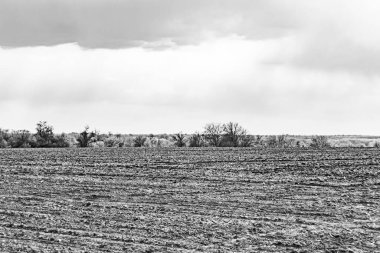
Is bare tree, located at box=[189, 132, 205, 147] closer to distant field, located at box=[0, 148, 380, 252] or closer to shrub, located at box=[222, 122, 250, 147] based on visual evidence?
shrub, located at box=[222, 122, 250, 147]

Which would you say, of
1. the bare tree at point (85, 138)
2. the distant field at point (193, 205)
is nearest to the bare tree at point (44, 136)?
the bare tree at point (85, 138)

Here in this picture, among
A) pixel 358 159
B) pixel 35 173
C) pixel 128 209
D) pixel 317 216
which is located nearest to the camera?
pixel 317 216

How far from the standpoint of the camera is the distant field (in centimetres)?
1207

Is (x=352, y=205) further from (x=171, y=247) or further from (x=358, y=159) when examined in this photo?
(x=358, y=159)

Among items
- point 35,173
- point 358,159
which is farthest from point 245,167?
point 35,173

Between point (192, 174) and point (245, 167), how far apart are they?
2559mm

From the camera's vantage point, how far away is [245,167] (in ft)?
78.1

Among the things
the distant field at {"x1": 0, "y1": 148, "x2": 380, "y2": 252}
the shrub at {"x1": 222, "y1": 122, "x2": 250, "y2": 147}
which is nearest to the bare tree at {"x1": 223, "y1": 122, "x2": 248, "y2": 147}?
the shrub at {"x1": 222, "y1": 122, "x2": 250, "y2": 147}

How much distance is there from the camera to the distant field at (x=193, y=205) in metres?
12.1

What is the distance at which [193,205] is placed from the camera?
15922 mm

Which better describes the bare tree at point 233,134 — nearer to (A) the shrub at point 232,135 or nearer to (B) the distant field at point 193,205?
(A) the shrub at point 232,135

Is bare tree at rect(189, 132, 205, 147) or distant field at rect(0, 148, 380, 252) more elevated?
bare tree at rect(189, 132, 205, 147)

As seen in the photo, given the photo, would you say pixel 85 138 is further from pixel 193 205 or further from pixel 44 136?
pixel 193 205

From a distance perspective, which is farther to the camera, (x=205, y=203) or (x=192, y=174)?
(x=192, y=174)
